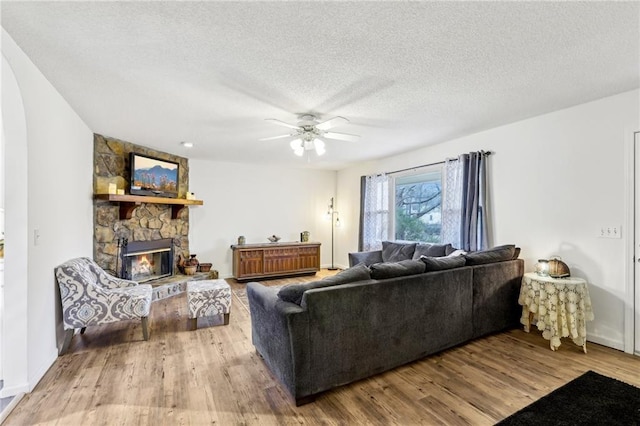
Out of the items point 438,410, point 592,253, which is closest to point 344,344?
point 438,410

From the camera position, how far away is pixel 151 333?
11.0 ft

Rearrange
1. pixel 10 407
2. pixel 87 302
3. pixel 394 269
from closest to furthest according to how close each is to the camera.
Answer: pixel 10 407, pixel 394 269, pixel 87 302

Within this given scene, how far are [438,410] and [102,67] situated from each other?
348cm

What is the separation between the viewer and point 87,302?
112 inches

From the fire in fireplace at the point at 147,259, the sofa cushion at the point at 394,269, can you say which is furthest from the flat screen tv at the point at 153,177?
the sofa cushion at the point at 394,269

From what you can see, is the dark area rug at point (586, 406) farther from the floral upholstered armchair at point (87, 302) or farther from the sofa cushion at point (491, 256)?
the floral upholstered armchair at point (87, 302)

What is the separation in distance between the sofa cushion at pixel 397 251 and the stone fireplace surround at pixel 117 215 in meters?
3.73

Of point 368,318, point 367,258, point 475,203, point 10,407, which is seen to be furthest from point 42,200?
point 475,203

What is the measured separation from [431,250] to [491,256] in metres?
1.25

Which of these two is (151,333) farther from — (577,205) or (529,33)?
(577,205)

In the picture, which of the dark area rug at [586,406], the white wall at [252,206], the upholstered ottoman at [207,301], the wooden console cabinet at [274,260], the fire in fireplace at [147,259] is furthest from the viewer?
the white wall at [252,206]

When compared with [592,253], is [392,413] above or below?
below

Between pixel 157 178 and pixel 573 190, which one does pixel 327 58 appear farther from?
pixel 157 178

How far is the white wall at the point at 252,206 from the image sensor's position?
19.7 feet
